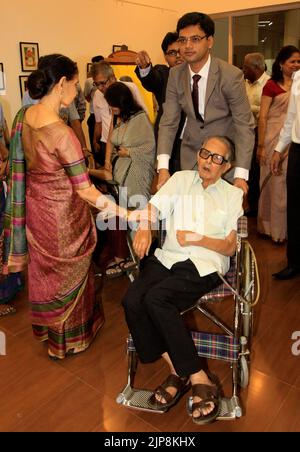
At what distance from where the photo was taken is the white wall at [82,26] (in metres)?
4.58

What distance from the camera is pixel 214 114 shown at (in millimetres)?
2074

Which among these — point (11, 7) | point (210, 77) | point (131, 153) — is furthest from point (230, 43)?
point (210, 77)

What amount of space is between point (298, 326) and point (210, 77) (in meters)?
1.47

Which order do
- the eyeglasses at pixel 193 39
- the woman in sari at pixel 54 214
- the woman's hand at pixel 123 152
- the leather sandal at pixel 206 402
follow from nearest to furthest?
the leather sandal at pixel 206 402
the woman in sari at pixel 54 214
the eyeglasses at pixel 193 39
the woman's hand at pixel 123 152

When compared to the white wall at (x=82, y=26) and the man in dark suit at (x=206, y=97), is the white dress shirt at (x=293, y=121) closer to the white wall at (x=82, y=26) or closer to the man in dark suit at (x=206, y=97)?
the man in dark suit at (x=206, y=97)

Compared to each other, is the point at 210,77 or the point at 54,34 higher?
the point at 54,34

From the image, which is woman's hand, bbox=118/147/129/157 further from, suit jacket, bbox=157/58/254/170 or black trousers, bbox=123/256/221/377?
black trousers, bbox=123/256/221/377

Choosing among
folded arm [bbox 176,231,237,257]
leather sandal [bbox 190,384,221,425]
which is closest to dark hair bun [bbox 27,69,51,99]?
folded arm [bbox 176,231,237,257]

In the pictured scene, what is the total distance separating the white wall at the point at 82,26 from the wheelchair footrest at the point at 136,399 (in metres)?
3.93

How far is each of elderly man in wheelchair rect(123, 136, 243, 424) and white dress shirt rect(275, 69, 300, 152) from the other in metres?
0.92

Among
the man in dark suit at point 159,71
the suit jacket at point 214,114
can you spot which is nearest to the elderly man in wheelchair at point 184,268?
the suit jacket at point 214,114

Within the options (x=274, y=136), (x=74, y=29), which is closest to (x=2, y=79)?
(x=74, y=29)

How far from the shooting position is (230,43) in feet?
19.6
